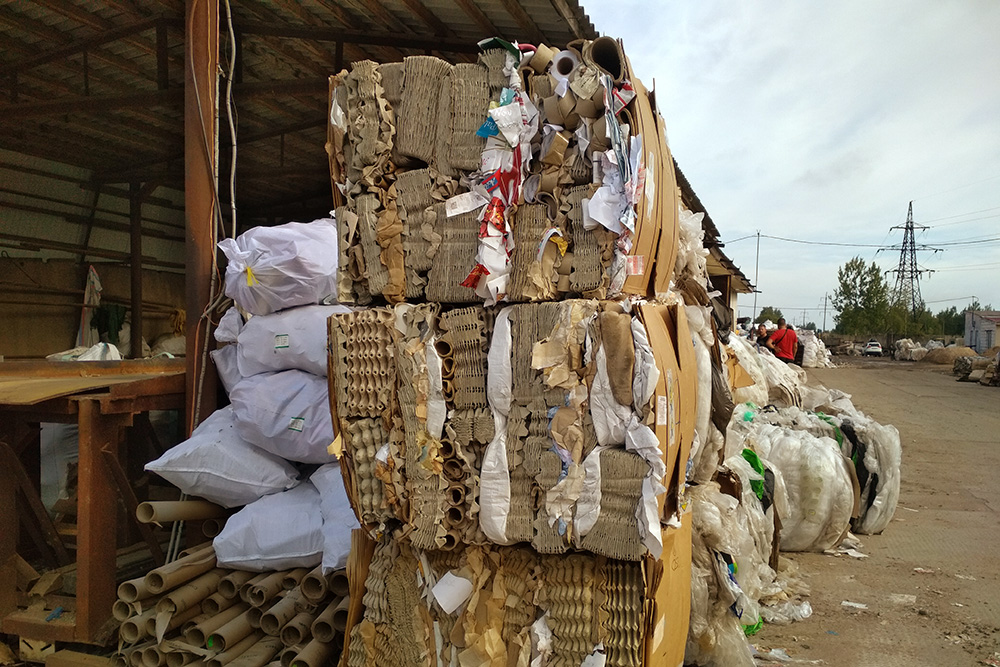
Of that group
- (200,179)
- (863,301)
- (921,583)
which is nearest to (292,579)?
(200,179)

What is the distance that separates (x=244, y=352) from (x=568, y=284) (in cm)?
207

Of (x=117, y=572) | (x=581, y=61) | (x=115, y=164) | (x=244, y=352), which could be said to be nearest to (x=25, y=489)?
(x=117, y=572)

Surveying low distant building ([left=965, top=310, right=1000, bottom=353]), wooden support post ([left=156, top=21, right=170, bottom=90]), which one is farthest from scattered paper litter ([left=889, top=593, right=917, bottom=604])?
low distant building ([left=965, top=310, right=1000, bottom=353])

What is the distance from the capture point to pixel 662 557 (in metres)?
2.04

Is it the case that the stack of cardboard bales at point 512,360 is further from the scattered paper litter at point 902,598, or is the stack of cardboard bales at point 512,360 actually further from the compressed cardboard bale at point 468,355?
the scattered paper litter at point 902,598

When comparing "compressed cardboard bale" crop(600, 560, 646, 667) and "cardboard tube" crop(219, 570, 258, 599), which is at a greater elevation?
"compressed cardboard bale" crop(600, 560, 646, 667)

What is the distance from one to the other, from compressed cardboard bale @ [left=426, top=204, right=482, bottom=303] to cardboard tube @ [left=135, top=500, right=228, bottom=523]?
71.7 inches

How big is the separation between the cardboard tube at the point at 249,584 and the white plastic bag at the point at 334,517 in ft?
1.13

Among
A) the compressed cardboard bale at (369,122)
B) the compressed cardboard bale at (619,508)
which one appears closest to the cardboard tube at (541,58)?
the compressed cardboard bale at (369,122)

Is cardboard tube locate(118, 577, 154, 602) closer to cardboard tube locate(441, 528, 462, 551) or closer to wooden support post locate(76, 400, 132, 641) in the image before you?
wooden support post locate(76, 400, 132, 641)

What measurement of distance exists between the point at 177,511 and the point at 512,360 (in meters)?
2.03

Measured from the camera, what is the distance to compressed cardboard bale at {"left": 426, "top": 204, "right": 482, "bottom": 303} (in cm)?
209

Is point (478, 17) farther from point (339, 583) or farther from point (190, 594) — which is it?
point (190, 594)

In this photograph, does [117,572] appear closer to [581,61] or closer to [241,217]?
[581,61]
